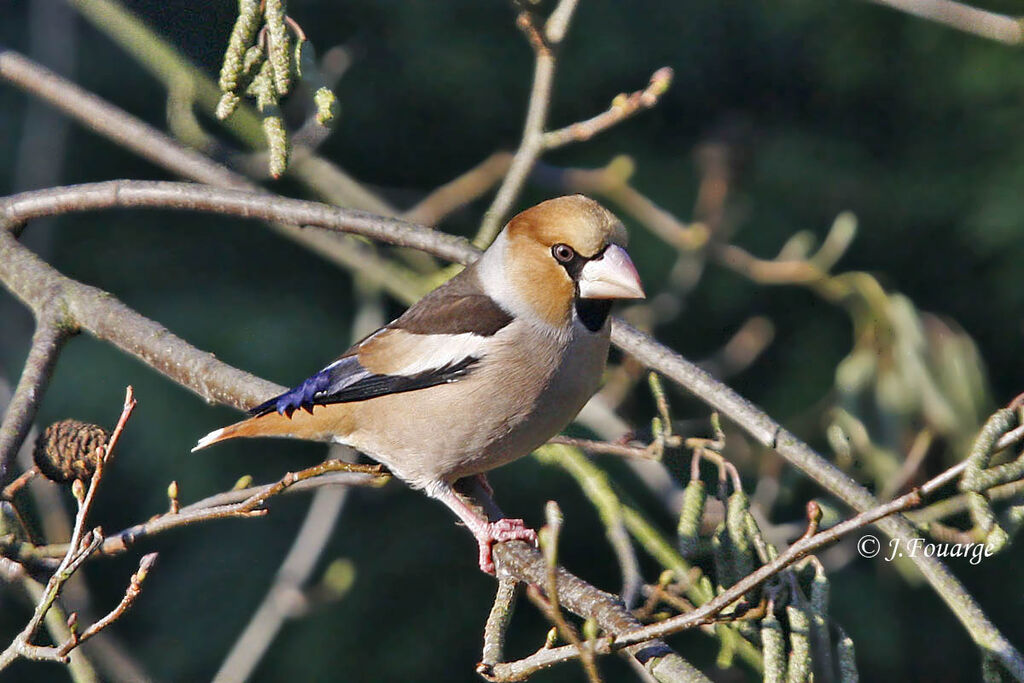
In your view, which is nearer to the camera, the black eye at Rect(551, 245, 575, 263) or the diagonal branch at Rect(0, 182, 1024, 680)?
the diagonal branch at Rect(0, 182, 1024, 680)

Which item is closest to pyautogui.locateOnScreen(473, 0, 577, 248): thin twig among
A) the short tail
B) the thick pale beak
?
the thick pale beak

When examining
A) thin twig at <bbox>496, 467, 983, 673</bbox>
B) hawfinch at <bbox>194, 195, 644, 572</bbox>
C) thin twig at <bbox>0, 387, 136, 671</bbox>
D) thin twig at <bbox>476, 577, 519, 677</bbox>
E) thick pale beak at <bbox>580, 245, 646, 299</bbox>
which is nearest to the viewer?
thin twig at <bbox>496, 467, 983, 673</bbox>

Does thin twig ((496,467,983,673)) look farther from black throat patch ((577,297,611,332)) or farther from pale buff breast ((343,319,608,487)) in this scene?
black throat patch ((577,297,611,332))

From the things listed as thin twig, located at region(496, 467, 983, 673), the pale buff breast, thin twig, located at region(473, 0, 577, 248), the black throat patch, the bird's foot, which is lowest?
thin twig, located at region(496, 467, 983, 673)

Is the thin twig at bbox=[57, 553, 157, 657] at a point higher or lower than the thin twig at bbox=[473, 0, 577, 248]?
lower

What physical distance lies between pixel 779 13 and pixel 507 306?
178 inches

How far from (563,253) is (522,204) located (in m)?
3.10

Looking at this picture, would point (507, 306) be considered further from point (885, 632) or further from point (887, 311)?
point (885, 632)

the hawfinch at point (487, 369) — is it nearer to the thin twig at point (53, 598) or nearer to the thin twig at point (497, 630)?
the thin twig at point (497, 630)

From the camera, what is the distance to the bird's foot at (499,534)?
2.78 metres

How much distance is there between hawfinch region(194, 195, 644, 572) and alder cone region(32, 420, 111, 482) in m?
0.52

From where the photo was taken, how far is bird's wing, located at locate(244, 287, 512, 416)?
2.88 metres

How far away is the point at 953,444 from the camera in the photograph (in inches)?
150

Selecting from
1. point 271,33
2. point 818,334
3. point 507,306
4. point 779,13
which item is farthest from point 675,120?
point 271,33
